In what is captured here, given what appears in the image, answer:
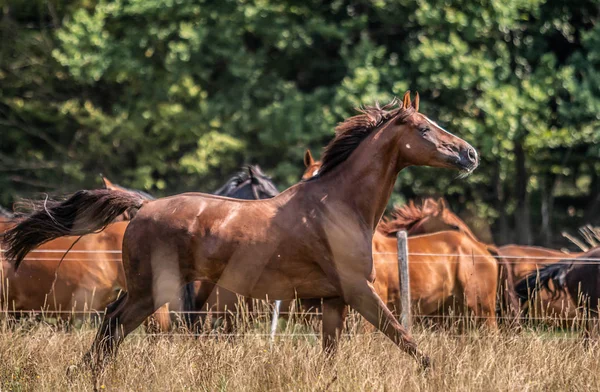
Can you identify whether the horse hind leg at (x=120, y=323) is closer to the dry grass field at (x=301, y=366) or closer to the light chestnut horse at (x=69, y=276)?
the dry grass field at (x=301, y=366)

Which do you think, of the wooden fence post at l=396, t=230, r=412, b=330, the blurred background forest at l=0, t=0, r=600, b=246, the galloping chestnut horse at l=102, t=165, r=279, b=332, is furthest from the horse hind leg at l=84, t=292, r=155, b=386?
the blurred background forest at l=0, t=0, r=600, b=246

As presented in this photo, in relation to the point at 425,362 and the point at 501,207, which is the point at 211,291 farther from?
the point at 501,207

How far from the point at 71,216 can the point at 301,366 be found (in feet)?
7.14

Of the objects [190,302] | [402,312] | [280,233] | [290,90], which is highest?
[290,90]

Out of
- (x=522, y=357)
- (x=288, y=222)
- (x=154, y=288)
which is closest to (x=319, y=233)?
(x=288, y=222)

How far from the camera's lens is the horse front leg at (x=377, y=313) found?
20.0 feet

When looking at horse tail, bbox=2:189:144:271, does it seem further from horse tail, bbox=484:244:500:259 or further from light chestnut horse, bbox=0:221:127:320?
horse tail, bbox=484:244:500:259

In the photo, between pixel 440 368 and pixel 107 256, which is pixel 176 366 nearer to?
pixel 440 368

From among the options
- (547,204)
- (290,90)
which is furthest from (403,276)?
(547,204)

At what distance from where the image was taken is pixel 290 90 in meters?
16.5

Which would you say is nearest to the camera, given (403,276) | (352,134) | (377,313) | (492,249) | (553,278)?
(377,313)

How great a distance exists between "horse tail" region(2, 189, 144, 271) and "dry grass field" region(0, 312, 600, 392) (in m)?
0.75

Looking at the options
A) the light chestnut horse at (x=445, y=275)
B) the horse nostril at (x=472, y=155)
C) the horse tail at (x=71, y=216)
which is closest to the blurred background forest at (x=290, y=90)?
the light chestnut horse at (x=445, y=275)

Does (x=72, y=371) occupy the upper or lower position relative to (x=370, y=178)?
lower
